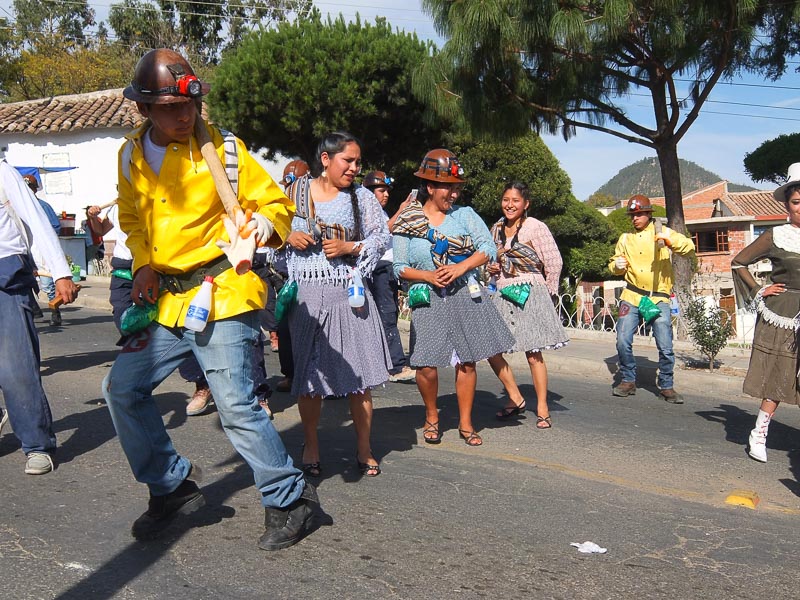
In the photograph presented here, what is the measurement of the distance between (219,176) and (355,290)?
1.56 meters

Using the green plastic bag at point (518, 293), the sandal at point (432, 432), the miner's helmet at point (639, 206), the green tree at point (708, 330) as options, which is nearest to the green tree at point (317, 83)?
the green tree at point (708, 330)

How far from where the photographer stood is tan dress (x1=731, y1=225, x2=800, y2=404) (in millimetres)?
5941

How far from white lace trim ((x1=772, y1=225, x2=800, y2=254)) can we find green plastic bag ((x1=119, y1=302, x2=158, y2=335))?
428 cm

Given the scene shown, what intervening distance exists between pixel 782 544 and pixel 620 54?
9993mm

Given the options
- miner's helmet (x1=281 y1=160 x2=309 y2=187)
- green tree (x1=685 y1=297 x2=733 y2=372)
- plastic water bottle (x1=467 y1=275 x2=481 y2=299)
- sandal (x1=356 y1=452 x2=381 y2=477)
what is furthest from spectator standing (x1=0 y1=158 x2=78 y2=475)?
green tree (x1=685 y1=297 x2=733 y2=372)

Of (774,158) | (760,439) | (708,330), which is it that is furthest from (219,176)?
(774,158)

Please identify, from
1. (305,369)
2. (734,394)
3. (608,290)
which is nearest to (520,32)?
(734,394)

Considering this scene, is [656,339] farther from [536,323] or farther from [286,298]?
[286,298]

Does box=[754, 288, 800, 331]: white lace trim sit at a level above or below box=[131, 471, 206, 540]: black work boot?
above

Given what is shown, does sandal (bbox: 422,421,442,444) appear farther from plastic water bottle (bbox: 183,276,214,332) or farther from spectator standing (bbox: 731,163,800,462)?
plastic water bottle (bbox: 183,276,214,332)

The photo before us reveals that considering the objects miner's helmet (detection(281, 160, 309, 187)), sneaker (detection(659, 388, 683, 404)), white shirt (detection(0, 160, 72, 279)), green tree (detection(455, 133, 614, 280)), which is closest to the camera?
white shirt (detection(0, 160, 72, 279))

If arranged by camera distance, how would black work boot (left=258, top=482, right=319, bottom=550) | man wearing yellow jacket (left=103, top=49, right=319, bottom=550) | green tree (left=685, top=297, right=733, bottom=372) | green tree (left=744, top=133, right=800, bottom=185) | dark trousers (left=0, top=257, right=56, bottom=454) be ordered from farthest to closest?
green tree (left=744, top=133, right=800, bottom=185)
green tree (left=685, top=297, right=733, bottom=372)
dark trousers (left=0, top=257, right=56, bottom=454)
black work boot (left=258, top=482, right=319, bottom=550)
man wearing yellow jacket (left=103, top=49, right=319, bottom=550)

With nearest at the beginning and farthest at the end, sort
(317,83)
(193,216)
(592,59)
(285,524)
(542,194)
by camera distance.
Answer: (193,216) → (285,524) → (592,59) → (317,83) → (542,194)

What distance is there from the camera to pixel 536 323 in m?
7.14
